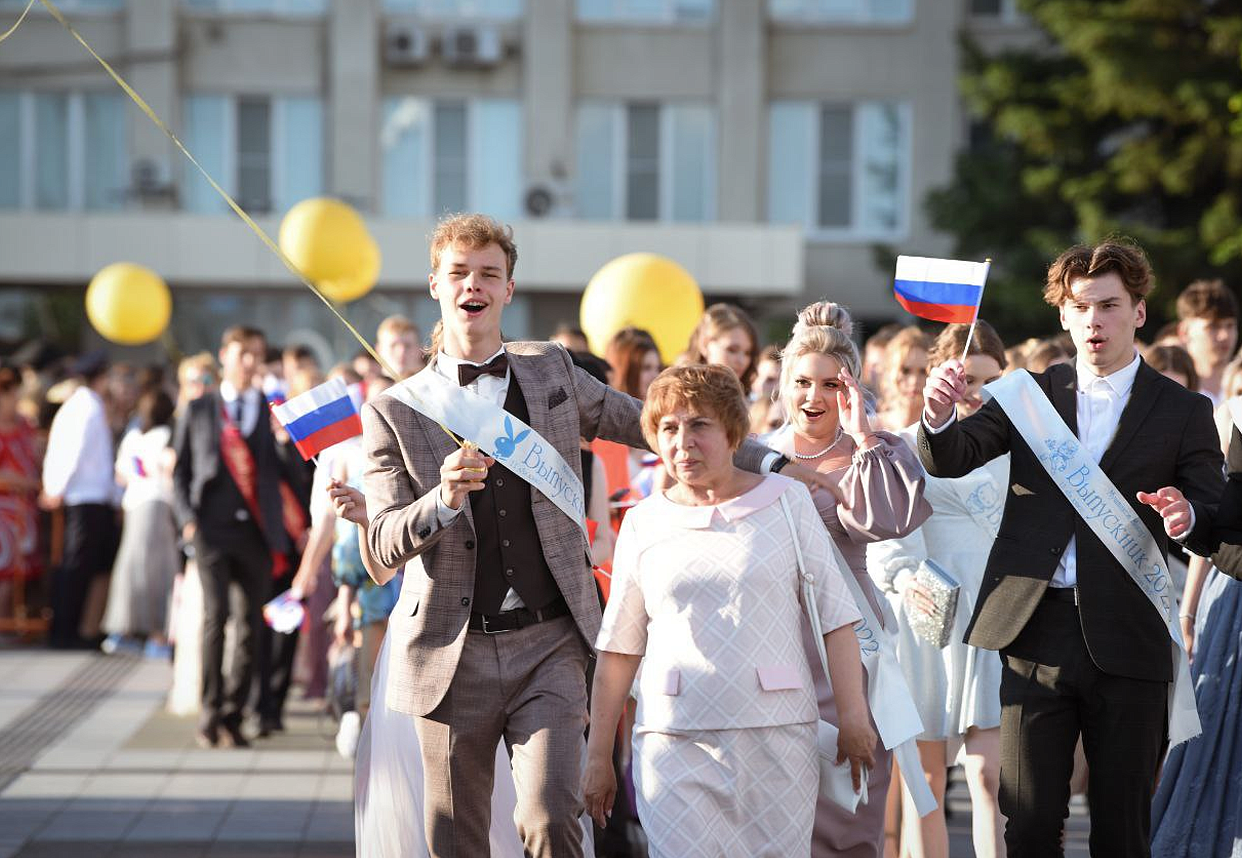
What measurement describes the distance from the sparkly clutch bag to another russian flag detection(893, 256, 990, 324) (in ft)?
3.81

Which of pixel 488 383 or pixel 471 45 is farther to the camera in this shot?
pixel 471 45

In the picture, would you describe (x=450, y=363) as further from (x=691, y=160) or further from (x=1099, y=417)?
(x=691, y=160)

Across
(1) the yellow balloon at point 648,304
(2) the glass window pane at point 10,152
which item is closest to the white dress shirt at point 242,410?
(1) the yellow balloon at point 648,304

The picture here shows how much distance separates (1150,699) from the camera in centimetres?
481

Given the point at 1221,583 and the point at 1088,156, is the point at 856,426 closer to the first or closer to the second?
the point at 1221,583

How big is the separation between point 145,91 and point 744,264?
9909 mm

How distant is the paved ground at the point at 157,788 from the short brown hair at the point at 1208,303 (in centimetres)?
242

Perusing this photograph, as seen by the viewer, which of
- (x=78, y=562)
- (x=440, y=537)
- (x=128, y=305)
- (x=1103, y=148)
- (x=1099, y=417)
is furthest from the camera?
(x=1103, y=148)

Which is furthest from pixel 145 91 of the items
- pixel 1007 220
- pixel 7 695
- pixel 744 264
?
pixel 7 695

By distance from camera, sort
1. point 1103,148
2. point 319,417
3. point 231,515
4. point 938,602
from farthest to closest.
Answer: point 1103,148 → point 231,515 → point 938,602 → point 319,417

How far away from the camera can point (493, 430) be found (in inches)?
184

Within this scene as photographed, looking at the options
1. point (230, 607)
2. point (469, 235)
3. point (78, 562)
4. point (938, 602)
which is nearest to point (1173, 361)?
point (938, 602)

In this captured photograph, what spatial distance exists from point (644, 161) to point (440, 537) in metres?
23.5

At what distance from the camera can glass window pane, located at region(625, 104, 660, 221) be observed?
90.7ft
